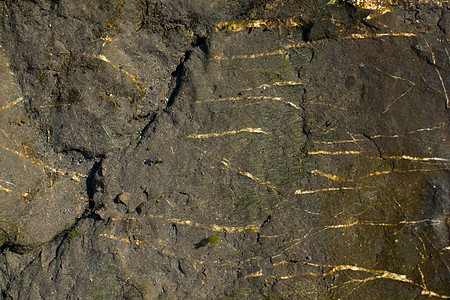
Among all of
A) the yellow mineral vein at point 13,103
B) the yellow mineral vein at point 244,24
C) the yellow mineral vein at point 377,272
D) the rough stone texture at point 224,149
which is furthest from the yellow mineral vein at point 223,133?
the yellow mineral vein at point 13,103

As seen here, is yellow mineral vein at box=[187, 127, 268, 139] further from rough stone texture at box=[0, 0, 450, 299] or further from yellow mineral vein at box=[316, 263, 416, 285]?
yellow mineral vein at box=[316, 263, 416, 285]

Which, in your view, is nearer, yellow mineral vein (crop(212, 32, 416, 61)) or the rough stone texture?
the rough stone texture

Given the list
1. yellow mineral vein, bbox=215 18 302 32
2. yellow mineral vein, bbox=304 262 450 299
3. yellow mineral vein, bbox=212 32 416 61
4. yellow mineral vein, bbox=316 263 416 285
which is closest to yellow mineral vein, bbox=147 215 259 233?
yellow mineral vein, bbox=304 262 450 299

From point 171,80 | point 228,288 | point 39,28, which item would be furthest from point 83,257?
point 39,28

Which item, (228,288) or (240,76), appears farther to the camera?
(240,76)

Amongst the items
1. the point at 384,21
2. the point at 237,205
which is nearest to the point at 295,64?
the point at 384,21

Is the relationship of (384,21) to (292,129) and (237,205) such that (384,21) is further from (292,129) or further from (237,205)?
(237,205)

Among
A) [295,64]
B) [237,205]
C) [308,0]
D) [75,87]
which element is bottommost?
[237,205]

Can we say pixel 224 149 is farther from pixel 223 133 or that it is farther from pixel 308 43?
pixel 308 43

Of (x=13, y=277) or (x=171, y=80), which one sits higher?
(x=171, y=80)
